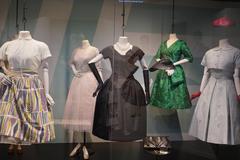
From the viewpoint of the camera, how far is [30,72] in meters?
2.15

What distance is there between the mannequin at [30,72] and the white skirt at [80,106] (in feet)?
0.56

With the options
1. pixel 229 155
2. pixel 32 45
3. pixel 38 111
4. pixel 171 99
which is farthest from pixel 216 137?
pixel 32 45

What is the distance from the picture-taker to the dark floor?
7.64 ft

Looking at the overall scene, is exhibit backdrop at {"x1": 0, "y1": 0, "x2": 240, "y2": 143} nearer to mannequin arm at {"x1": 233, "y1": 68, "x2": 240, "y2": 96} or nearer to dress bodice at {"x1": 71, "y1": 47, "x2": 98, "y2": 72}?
dress bodice at {"x1": 71, "y1": 47, "x2": 98, "y2": 72}

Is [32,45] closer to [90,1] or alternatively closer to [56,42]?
[56,42]

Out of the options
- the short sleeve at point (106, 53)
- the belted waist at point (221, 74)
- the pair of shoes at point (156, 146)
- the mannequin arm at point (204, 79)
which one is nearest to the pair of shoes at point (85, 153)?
the pair of shoes at point (156, 146)

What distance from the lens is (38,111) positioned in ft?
6.92

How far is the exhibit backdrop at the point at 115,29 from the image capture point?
2.35m

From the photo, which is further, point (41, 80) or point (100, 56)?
point (100, 56)

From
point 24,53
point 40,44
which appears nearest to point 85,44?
point 40,44

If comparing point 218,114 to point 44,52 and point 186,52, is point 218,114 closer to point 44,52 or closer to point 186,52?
point 186,52

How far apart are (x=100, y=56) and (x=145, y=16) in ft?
1.45

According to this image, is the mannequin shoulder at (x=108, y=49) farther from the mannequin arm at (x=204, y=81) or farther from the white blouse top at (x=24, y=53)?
the mannequin arm at (x=204, y=81)

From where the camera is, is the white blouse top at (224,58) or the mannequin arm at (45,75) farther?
the white blouse top at (224,58)
